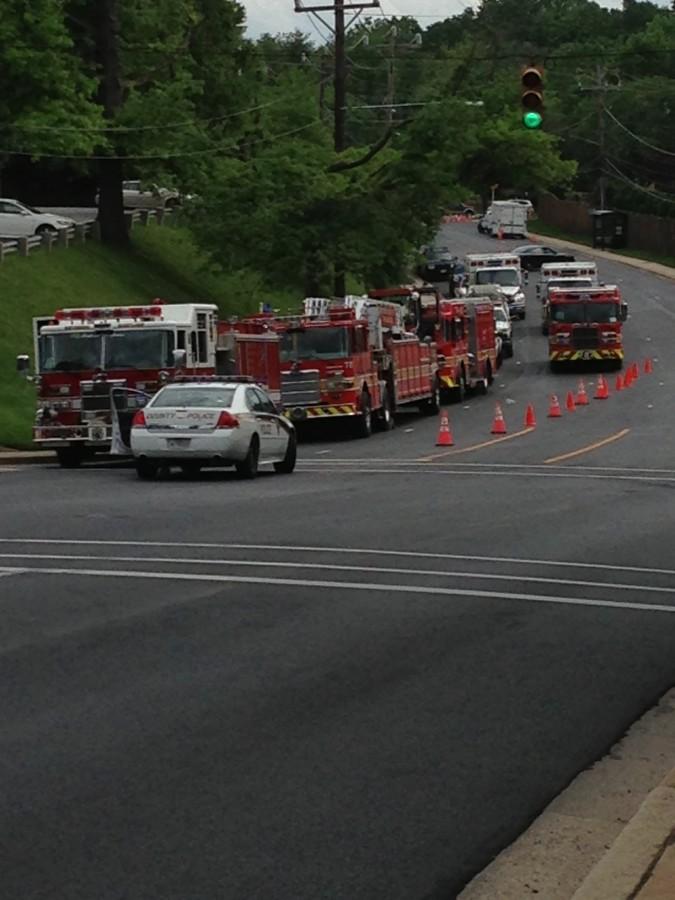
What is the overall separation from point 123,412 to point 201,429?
4.04m

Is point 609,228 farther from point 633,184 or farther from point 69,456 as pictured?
point 69,456

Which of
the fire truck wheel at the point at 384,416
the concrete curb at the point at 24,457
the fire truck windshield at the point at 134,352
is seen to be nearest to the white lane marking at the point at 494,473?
the fire truck windshield at the point at 134,352

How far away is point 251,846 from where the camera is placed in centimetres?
770

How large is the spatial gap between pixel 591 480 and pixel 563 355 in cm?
3506

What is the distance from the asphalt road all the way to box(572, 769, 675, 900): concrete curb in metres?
0.53

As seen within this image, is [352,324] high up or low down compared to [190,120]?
down

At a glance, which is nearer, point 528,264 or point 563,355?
point 563,355

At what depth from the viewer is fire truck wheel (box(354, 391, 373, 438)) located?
4312cm

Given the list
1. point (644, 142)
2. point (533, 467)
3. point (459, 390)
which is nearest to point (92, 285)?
point (459, 390)

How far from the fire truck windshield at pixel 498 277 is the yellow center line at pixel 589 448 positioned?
4179cm

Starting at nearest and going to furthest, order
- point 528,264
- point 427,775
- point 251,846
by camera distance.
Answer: point 251,846, point 427,775, point 528,264

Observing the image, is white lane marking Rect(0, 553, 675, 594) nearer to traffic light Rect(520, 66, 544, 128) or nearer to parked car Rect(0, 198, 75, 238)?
traffic light Rect(520, 66, 544, 128)

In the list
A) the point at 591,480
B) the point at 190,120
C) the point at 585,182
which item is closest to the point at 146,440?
the point at 591,480

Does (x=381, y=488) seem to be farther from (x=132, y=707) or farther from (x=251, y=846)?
(x=251, y=846)
